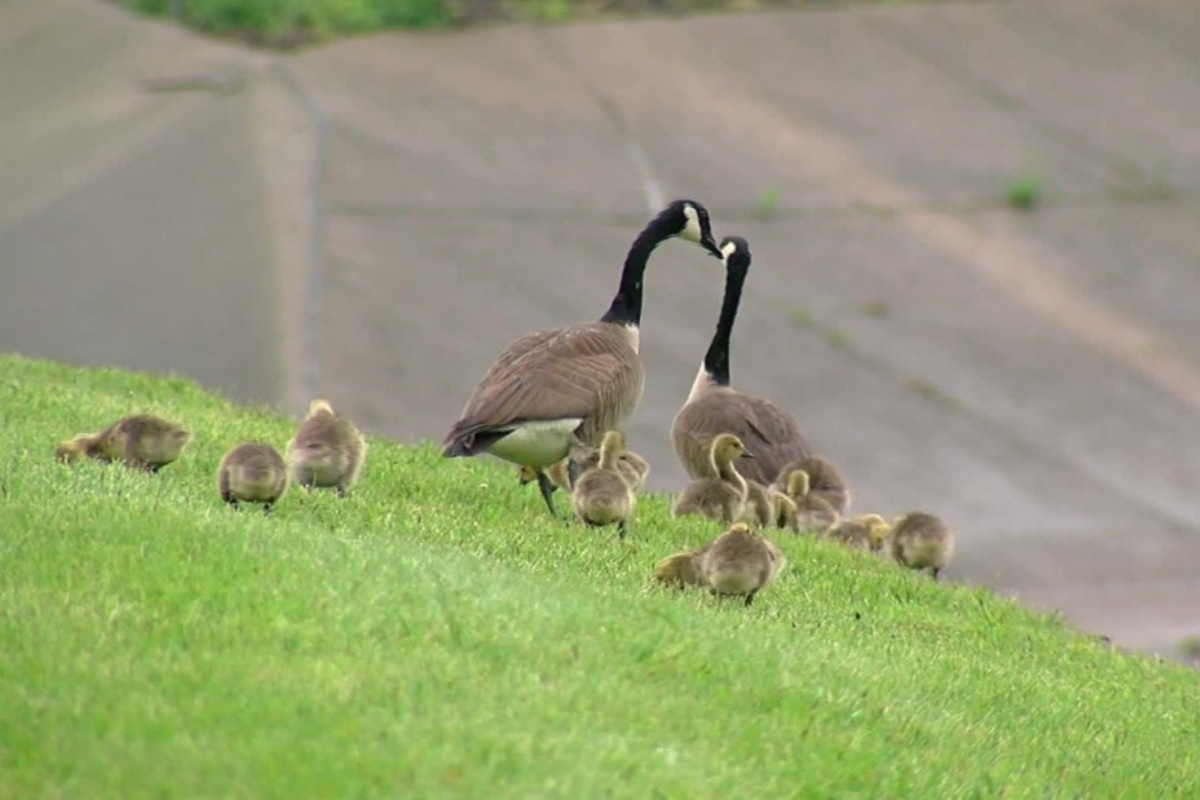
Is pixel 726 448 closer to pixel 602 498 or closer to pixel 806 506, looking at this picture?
pixel 806 506

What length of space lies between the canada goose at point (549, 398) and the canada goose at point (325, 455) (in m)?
0.56

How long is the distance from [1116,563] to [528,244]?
7616 mm

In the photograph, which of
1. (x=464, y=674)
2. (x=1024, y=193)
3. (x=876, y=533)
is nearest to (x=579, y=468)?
(x=876, y=533)

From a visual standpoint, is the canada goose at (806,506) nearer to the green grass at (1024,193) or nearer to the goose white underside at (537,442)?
the goose white underside at (537,442)

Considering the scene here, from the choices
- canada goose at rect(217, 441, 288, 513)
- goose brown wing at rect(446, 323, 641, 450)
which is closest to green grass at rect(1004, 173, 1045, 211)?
goose brown wing at rect(446, 323, 641, 450)

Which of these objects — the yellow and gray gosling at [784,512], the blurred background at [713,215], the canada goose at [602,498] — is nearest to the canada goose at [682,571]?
the canada goose at [602,498]

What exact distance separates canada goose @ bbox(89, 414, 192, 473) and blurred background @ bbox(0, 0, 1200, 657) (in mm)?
10431

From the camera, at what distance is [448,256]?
2653 cm

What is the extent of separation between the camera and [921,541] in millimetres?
14758

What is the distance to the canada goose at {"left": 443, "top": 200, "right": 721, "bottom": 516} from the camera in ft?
42.5

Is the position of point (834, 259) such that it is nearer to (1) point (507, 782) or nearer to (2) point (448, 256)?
(2) point (448, 256)

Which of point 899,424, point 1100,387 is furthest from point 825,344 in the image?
point 1100,387

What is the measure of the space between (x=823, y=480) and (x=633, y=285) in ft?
6.65

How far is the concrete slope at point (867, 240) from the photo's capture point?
82.0 feet
